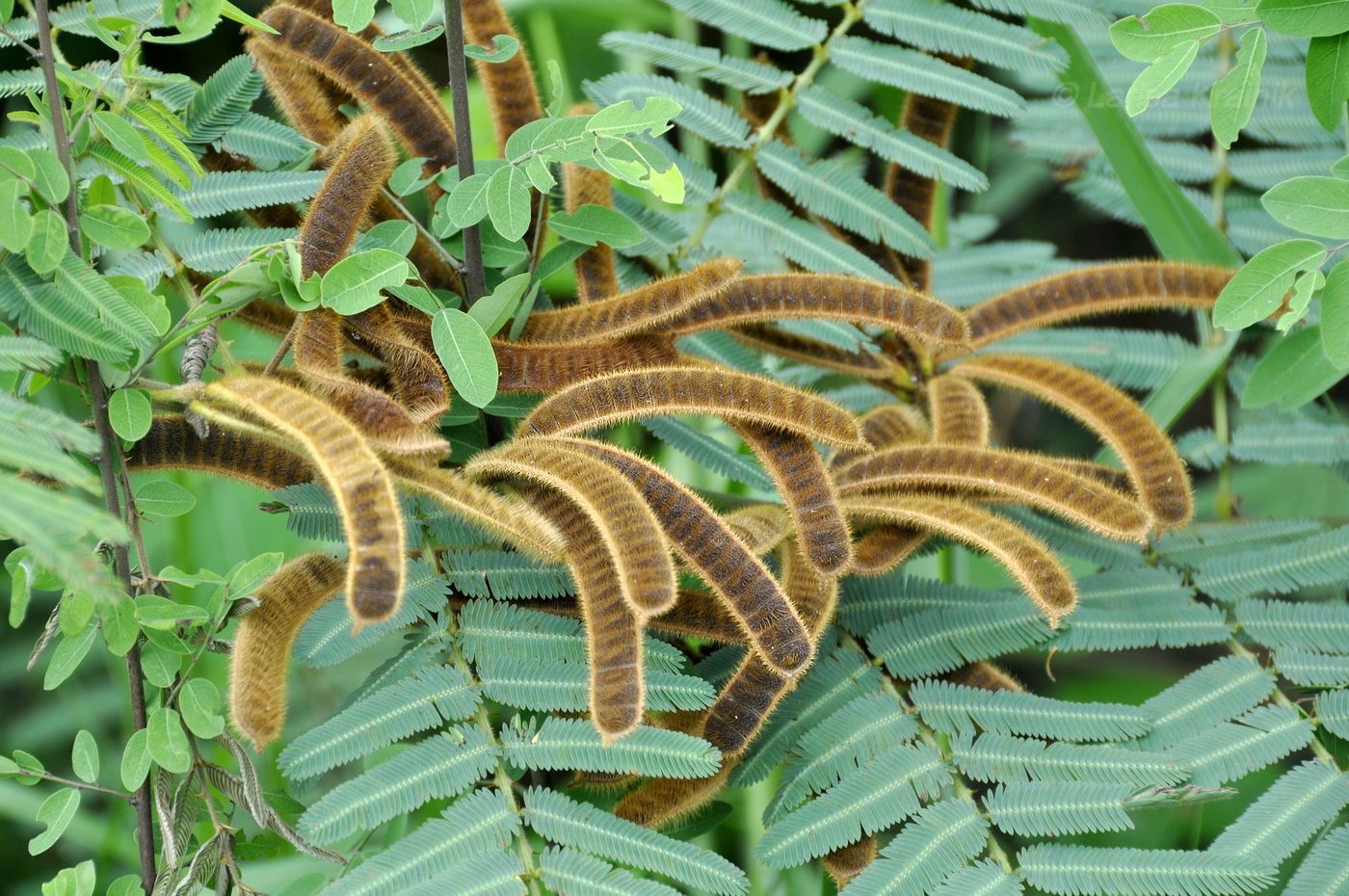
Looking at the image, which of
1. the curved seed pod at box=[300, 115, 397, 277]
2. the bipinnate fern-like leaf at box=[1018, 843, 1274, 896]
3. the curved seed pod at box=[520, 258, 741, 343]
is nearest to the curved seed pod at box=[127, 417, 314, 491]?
the curved seed pod at box=[300, 115, 397, 277]

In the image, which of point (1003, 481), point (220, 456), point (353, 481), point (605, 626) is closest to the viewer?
point (353, 481)

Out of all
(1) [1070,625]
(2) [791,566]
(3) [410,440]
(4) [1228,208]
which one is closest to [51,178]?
(3) [410,440]

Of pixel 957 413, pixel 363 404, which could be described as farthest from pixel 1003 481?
pixel 363 404

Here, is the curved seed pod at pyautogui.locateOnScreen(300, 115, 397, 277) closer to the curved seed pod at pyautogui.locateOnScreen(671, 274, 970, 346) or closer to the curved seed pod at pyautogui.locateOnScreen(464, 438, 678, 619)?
the curved seed pod at pyautogui.locateOnScreen(464, 438, 678, 619)

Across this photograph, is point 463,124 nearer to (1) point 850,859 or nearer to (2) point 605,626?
(2) point 605,626

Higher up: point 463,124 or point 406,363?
point 463,124
